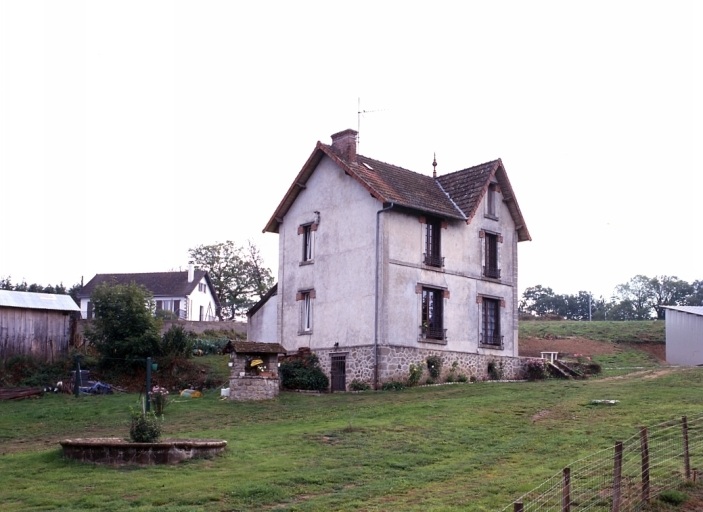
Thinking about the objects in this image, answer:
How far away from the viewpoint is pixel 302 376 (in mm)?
33281

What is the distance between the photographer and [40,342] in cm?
3672

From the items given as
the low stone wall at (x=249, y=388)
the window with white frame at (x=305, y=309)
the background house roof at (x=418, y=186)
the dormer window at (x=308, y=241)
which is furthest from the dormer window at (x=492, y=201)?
the low stone wall at (x=249, y=388)

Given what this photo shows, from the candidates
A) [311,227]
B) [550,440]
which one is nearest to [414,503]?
[550,440]

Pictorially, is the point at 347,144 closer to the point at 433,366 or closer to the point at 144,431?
the point at 433,366

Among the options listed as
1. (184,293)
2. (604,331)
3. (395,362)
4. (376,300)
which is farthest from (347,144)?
(184,293)

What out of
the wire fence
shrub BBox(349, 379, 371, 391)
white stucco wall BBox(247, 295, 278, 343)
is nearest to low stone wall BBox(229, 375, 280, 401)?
shrub BBox(349, 379, 371, 391)

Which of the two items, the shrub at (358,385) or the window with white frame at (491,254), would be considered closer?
the shrub at (358,385)

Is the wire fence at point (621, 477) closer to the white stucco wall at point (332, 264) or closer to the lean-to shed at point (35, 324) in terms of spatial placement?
the white stucco wall at point (332, 264)

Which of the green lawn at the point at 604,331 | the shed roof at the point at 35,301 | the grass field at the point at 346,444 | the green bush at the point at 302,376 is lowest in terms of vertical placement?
the grass field at the point at 346,444

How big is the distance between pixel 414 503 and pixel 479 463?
3.70 m

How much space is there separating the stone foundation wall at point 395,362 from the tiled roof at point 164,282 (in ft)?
140

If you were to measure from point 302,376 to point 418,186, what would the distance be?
9245mm

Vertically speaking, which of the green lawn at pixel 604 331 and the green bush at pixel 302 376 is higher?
the green lawn at pixel 604 331

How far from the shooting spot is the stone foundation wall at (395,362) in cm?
3225
